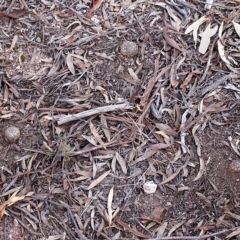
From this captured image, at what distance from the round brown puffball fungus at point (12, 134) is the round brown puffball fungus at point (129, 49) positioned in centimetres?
77

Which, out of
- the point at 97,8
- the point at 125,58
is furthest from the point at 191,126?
the point at 97,8

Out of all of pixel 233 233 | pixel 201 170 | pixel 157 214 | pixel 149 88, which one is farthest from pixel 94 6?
pixel 233 233

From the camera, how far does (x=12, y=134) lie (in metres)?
2.64

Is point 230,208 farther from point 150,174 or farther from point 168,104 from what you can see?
point 168,104

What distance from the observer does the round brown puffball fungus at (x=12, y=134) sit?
264cm

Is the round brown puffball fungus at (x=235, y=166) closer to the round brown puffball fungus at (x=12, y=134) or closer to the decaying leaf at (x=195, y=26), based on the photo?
the decaying leaf at (x=195, y=26)

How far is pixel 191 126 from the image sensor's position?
2.65 meters

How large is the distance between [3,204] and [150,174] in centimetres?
80

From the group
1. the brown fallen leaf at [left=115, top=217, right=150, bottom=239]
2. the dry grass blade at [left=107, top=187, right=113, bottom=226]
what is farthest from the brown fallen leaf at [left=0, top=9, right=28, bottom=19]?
the brown fallen leaf at [left=115, top=217, right=150, bottom=239]

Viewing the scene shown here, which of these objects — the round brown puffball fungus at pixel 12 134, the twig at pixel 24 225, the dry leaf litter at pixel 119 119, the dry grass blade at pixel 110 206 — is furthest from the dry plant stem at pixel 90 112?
the twig at pixel 24 225

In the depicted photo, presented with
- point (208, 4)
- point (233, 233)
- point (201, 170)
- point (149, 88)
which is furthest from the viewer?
point (208, 4)

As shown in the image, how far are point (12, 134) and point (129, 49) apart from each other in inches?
32.9

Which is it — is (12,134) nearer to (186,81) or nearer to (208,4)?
(186,81)

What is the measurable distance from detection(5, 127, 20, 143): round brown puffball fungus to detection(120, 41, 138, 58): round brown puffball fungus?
767 mm
